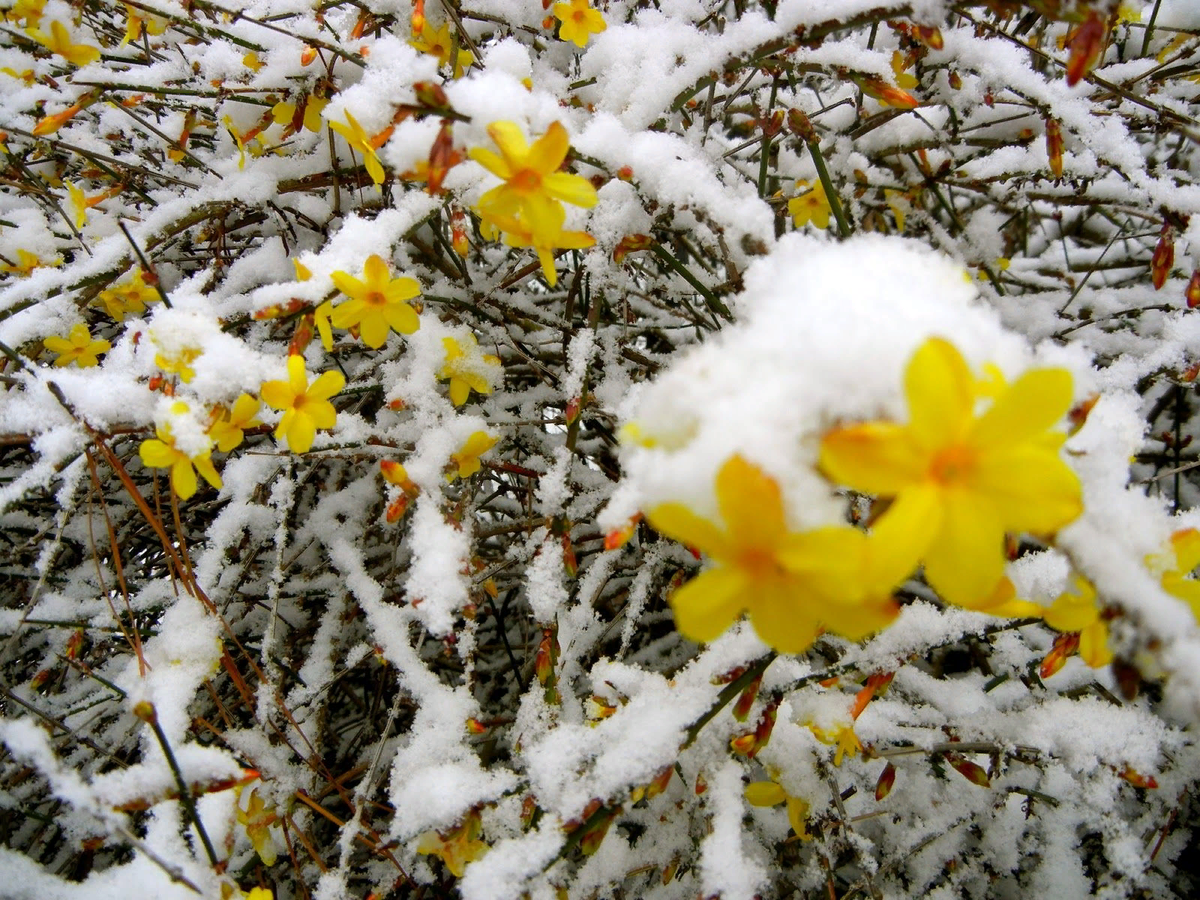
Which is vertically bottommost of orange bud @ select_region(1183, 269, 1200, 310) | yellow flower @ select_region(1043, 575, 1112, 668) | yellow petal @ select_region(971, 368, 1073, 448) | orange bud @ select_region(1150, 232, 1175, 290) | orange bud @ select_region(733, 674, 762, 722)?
orange bud @ select_region(733, 674, 762, 722)

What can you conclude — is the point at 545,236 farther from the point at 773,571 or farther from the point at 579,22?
the point at 579,22

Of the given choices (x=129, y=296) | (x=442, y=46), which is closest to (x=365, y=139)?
(x=442, y=46)

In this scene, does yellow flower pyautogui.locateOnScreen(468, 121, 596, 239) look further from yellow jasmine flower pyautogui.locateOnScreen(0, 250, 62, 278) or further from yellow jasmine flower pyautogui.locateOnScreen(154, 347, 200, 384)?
yellow jasmine flower pyautogui.locateOnScreen(0, 250, 62, 278)

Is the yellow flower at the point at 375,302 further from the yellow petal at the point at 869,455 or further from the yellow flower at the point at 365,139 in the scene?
the yellow petal at the point at 869,455

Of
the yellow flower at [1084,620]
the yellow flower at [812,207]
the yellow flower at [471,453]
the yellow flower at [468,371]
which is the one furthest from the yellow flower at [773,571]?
the yellow flower at [812,207]

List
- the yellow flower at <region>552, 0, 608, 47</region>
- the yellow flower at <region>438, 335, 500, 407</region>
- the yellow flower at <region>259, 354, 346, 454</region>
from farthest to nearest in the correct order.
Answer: the yellow flower at <region>552, 0, 608, 47</region> → the yellow flower at <region>438, 335, 500, 407</region> → the yellow flower at <region>259, 354, 346, 454</region>

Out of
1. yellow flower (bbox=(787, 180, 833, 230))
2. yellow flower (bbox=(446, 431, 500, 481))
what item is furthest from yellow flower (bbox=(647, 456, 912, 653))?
yellow flower (bbox=(787, 180, 833, 230))

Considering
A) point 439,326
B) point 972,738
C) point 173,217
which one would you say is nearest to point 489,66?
point 439,326
